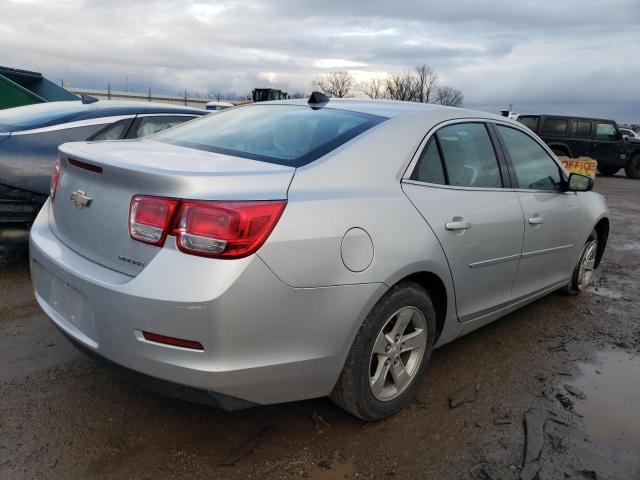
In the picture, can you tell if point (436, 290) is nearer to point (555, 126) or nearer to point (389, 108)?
point (389, 108)

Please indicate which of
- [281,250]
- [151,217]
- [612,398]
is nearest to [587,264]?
[612,398]

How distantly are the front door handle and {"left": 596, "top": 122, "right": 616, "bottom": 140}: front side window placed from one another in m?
19.2

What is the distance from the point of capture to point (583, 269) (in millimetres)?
4871

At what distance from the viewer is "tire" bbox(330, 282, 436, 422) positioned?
2.43m

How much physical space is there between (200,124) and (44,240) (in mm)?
1143

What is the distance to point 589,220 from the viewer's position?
4.56 meters

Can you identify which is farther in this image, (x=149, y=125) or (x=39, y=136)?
(x=149, y=125)

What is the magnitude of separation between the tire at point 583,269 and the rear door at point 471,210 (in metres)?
1.61

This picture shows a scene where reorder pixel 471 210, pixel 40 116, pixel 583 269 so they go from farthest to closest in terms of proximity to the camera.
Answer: pixel 583 269
pixel 40 116
pixel 471 210

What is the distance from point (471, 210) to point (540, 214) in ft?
3.16

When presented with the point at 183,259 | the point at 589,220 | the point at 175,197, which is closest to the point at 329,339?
the point at 183,259

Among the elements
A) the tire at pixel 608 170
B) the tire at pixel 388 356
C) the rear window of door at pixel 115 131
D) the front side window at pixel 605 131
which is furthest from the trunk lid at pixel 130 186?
the tire at pixel 608 170

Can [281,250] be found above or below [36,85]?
below

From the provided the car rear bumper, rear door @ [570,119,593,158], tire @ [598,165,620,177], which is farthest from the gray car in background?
tire @ [598,165,620,177]
